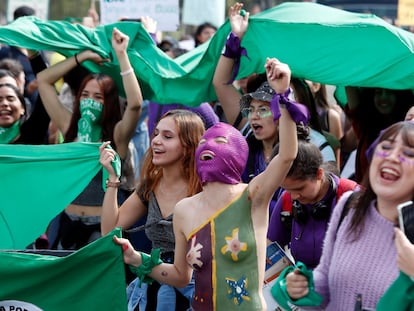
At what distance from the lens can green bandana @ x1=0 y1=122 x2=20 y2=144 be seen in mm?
6883

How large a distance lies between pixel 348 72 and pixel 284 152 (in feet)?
6.06

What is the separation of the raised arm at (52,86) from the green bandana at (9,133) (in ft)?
1.11

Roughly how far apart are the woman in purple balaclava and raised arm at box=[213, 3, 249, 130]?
69.0 inches

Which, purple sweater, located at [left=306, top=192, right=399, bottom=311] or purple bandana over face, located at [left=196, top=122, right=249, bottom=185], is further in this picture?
purple bandana over face, located at [left=196, top=122, right=249, bottom=185]

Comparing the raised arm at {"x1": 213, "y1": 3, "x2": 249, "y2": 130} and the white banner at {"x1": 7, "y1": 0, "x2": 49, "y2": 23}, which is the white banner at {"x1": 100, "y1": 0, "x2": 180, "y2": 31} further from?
the white banner at {"x1": 7, "y1": 0, "x2": 49, "y2": 23}

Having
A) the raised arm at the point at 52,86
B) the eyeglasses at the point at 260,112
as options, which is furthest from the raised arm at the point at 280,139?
the raised arm at the point at 52,86

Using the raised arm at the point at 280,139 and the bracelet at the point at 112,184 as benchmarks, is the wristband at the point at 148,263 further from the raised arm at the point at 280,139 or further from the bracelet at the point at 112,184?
the bracelet at the point at 112,184

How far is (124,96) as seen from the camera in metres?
6.95

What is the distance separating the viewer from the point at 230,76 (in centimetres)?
628

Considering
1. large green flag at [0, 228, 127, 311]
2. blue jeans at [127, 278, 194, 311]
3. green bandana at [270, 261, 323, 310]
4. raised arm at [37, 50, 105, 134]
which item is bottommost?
blue jeans at [127, 278, 194, 311]

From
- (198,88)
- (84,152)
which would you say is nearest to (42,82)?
(198,88)

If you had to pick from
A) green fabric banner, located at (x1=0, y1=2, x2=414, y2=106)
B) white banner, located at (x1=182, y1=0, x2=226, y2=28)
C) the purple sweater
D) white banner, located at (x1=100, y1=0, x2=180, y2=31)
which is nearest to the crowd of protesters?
the purple sweater

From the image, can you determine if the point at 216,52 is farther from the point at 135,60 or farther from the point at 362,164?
the point at 362,164

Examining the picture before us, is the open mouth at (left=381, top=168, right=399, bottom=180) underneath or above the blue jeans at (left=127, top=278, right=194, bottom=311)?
above
